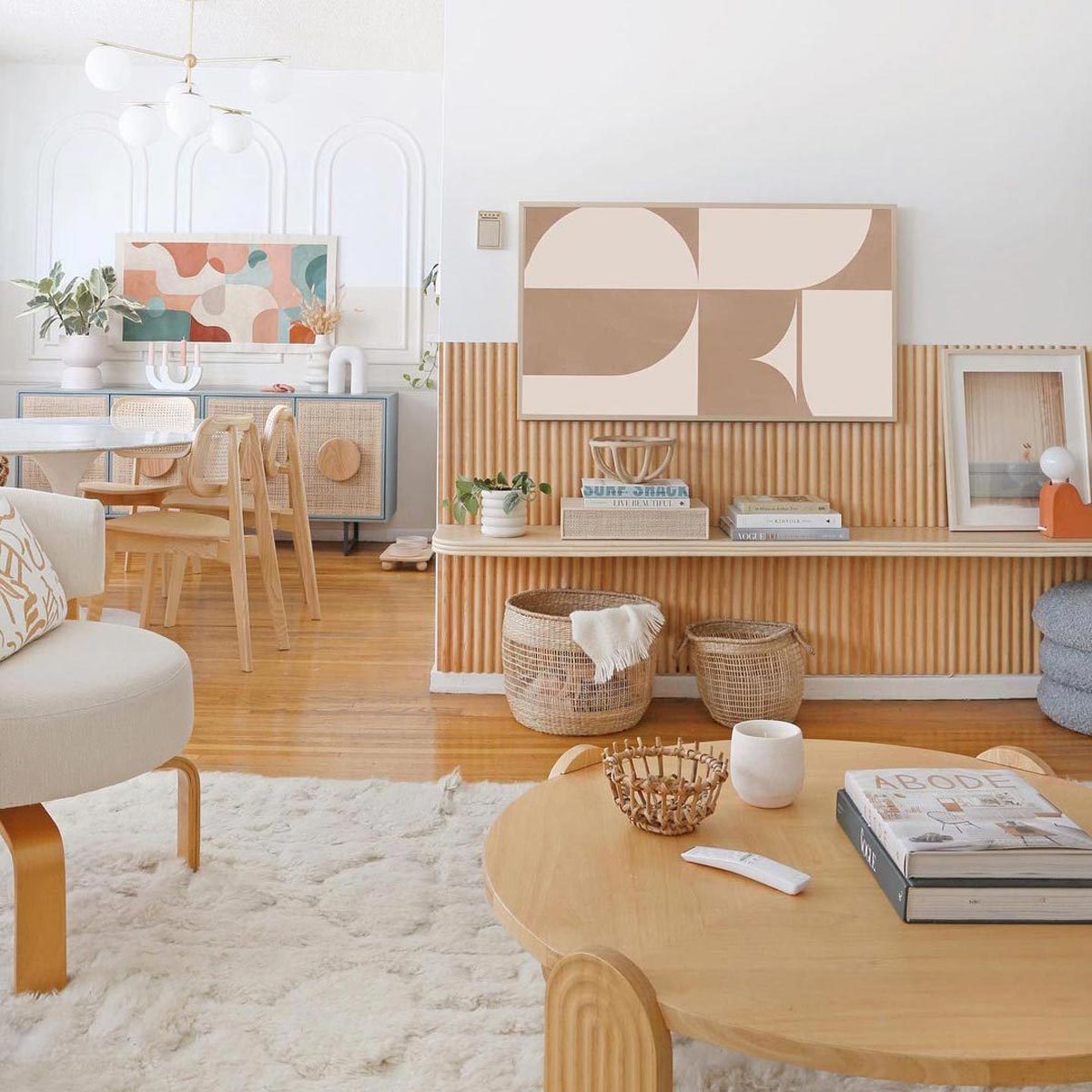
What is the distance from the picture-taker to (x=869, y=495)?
361cm

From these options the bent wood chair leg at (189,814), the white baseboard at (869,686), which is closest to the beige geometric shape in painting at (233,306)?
the white baseboard at (869,686)

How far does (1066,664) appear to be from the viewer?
3.35 metres

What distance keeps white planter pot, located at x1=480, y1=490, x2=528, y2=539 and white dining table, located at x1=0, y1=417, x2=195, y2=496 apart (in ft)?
4.11

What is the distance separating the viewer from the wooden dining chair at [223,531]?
3.86 meters

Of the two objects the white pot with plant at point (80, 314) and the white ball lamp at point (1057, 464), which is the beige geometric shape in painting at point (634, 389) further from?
the white pot with plant at point (80, 314)

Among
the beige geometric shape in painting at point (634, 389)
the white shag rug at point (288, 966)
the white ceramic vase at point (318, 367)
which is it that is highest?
the white ceramic vase at point (318, 367)

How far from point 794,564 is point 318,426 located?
324 centimetres

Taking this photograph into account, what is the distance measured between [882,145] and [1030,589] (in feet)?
4.59

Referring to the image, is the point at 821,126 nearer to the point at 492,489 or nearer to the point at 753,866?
the point at 492,489

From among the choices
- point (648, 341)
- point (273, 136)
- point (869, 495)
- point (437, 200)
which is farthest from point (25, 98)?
point (869, 495)

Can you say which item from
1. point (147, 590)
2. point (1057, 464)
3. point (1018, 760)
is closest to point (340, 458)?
point (147, 590)

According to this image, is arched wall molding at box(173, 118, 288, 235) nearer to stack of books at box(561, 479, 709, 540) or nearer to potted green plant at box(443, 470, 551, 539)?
potted green plant at box(443, 470, 551, 539)

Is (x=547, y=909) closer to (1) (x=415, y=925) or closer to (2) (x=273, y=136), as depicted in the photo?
(1) (x=415, y=925)

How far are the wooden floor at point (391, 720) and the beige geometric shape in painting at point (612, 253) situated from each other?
126 centimetres
